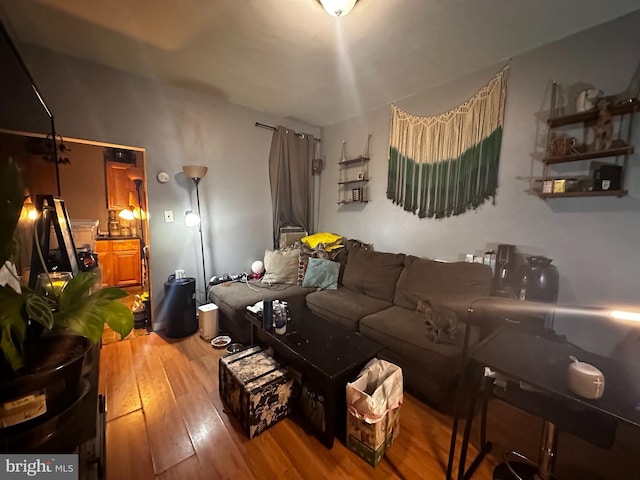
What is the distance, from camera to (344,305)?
7.96 feet

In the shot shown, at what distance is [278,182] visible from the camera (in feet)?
11.5

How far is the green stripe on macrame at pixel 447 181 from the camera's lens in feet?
7.59

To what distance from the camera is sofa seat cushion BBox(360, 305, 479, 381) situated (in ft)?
5.47

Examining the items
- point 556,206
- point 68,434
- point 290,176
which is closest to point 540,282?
point 556,206

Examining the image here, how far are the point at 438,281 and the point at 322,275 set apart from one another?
47.1 inches

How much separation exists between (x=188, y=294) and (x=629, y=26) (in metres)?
3.93

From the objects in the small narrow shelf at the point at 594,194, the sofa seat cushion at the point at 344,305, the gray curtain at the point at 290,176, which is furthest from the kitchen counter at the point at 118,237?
the small narrow shelf at the point at 594,194

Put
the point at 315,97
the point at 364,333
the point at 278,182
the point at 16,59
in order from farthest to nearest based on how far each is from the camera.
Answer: the point at 278,182
the point at 315,97
the point at 364,333
the point at 16,59

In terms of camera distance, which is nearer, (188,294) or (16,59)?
(16,59)

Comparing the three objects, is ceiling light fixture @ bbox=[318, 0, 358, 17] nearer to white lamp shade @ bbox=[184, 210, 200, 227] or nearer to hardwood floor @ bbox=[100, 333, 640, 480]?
white lamp shade @ bbox=[184, 210, 200, 227]

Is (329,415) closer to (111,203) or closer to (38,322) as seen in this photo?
(38,322)

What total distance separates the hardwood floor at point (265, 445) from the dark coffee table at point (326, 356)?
0.19 m

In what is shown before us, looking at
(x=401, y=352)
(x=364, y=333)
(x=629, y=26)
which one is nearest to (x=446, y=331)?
(x=401, y=352)

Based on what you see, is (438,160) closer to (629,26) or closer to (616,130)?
(616,130)
